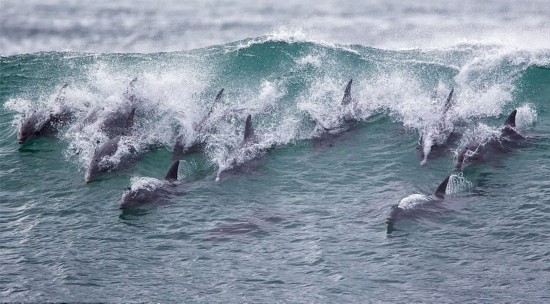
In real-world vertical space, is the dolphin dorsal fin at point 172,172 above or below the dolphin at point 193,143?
below

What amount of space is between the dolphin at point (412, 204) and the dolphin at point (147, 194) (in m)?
8.14

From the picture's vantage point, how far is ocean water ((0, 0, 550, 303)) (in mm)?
21891

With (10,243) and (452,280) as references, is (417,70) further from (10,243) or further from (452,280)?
(10,243)

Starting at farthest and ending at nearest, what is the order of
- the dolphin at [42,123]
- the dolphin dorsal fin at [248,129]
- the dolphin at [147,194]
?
the dolphin at [42,123], the dolphin dorsal fin at [248,129], the dolphin at [147,194]

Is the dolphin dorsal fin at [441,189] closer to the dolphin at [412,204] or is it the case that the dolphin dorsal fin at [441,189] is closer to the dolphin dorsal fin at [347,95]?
the dolphin at [412,204]

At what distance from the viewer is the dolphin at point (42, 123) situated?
33.2 m

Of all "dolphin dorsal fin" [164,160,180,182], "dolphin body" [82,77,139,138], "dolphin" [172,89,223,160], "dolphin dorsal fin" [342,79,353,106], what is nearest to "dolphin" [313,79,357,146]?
"dolphin dorsal fin" [342,79,353,106]

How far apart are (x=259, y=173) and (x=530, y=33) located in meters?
23.0

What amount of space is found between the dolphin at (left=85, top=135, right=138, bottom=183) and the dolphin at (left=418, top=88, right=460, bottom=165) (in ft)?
37.7

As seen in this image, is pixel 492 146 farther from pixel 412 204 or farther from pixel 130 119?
pixel 130 119

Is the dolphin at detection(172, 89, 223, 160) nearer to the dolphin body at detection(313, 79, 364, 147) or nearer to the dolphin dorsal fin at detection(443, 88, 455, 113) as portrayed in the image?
the dolphin body at detection(313, 79, 364, 147)

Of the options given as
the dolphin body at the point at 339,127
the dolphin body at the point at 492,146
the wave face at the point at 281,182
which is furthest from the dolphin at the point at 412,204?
the dolphin body at the point at 339,127

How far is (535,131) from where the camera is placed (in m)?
31.6

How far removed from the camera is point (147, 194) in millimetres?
27281
